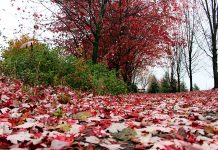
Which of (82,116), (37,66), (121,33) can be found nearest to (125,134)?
(82,116)

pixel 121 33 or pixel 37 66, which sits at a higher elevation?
pixel 121 33

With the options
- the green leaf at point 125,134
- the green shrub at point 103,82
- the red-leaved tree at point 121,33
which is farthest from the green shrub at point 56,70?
the green leaf at point 125,134

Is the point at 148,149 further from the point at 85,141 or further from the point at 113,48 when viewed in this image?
→ the point at 113,48

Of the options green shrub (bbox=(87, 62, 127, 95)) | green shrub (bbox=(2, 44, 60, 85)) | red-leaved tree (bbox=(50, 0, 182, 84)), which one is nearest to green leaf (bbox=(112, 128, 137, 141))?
green shrub (bbox=(2, 44, 60, 85))

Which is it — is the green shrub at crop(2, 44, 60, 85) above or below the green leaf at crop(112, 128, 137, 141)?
above

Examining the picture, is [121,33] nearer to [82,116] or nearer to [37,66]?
[37,66]

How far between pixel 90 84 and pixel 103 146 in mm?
8717

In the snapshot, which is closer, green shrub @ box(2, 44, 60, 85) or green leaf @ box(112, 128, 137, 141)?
green leaf @ box(112, 128, 137, 141)

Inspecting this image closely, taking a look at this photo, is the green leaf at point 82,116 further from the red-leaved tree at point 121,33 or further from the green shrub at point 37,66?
the red-leaved tree at point 121,33

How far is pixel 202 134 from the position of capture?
105 inches

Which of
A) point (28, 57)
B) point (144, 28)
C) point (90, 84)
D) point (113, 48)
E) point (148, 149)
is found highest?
point (144, 28)

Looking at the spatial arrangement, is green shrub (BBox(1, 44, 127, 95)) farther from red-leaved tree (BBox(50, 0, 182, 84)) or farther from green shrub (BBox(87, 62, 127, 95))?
red-leaved tree (BBox(50, 0, 182, 84))

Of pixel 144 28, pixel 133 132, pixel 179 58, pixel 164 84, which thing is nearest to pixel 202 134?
pixel 133 132

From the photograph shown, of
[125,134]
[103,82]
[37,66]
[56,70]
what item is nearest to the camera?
[125,134]
